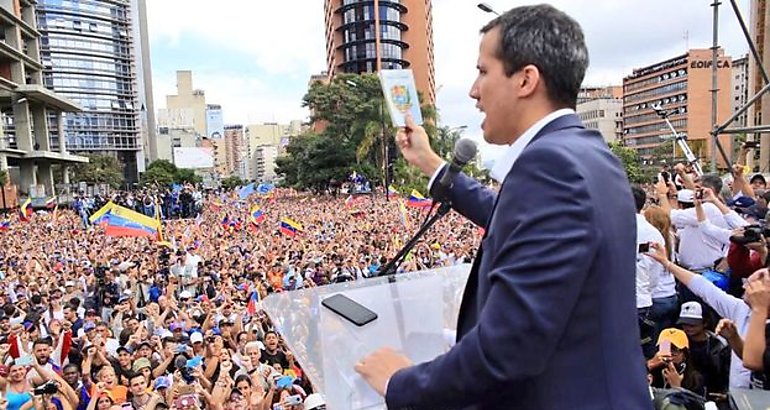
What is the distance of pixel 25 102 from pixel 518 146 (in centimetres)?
5069

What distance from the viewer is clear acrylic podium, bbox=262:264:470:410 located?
1.32 m

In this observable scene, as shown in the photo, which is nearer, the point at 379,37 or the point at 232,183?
the point at 379,37

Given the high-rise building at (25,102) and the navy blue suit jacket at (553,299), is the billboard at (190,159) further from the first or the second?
the navy blue suit jacket at (553,299)

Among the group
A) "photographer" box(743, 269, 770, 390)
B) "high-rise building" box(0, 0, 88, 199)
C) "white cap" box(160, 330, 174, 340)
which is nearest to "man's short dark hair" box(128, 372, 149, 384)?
"white cap" box(160, 330, 174, 340)

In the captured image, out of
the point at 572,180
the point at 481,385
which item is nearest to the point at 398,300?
the point at 481,385

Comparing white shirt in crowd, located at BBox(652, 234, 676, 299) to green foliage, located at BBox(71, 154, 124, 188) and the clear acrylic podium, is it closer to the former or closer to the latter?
the clear acrylic podium

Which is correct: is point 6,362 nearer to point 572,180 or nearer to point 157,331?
point 157,331

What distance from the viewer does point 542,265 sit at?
96 cm

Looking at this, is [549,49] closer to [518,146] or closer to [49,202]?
[518,146]

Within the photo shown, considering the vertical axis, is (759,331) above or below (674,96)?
below

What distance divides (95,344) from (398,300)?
598 centimetres

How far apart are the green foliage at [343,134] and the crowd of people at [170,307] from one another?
2268cm

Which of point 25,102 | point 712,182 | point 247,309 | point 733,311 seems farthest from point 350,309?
point 25,102

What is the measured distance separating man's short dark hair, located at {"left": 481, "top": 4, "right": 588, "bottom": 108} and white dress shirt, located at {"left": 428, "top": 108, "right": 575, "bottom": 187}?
3 cm
